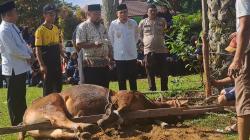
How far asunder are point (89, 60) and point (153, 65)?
3.17m

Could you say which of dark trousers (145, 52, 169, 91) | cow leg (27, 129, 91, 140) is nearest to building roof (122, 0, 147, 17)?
dark trousers (145, 52, 169, 91)

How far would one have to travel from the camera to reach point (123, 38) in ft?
34.5

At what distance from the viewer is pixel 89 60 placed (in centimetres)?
880

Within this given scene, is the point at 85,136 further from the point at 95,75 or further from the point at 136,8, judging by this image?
the point at 136,8

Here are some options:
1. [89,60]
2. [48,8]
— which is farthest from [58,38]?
[89,60]

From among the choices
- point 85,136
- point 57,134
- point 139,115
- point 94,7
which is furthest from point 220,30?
point 85,136

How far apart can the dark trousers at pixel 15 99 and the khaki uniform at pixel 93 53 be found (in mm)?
1221

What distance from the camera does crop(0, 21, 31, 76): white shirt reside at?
8.02 metres

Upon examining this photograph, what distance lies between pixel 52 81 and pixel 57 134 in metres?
3.46

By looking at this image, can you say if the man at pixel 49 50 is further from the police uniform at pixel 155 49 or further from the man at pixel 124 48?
the police uniform at pixel 155 49

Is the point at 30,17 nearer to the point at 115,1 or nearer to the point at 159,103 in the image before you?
the point at 115,1

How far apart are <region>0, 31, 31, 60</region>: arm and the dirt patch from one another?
2.20 metres

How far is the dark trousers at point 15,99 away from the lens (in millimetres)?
8125

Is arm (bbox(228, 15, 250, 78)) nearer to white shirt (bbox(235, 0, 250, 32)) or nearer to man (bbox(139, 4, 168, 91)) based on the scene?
white shirt (bbox(235, 0, 250, 32))
